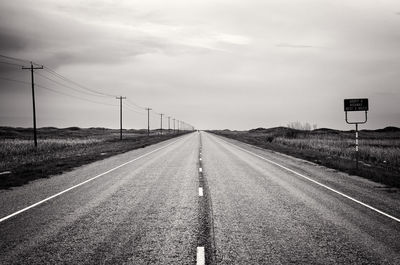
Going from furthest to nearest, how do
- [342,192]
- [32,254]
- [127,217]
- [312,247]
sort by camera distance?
[342,192] → [127,217] → [312,247] → [32,254]

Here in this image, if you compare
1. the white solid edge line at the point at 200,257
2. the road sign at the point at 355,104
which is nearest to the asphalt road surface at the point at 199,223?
the white solid edge line at the point at 200,257

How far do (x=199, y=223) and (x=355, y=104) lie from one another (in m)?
15.2

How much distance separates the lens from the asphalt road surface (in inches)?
188

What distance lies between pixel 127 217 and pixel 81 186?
4.68 metres

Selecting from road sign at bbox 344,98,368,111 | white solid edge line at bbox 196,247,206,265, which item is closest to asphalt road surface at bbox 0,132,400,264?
white solid edge line at bbox 196,247,206,265

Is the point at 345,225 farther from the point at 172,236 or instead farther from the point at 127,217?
the point at 127,217

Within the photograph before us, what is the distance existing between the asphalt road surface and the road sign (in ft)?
25.2

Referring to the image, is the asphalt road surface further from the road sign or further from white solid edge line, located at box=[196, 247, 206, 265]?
the road sign

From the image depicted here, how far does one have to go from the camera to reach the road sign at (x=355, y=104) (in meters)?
17.8

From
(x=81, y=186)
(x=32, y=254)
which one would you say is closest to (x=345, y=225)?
(x=32, y=254)

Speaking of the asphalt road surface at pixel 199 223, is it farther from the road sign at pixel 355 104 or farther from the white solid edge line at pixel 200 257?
the road sign at pixel 355 104

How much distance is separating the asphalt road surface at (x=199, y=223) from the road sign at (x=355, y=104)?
767cm

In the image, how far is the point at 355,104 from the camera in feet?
58.9

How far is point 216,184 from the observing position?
444 inches
